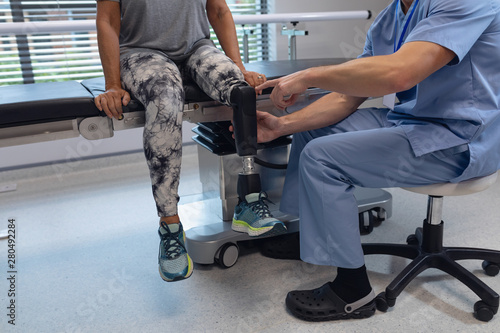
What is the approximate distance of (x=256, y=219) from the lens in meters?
1.49

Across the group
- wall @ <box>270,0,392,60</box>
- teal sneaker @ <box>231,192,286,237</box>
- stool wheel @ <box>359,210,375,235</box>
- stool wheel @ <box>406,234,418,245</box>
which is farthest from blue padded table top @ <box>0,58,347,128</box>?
wall @ <box>270,0,392,60</box>

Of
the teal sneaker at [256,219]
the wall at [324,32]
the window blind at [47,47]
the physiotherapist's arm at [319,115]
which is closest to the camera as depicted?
the teal sneaker at [256,219]

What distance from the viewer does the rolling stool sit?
1.39 metres

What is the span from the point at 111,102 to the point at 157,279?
66 centimetres

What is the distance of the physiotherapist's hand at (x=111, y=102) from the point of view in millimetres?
1438

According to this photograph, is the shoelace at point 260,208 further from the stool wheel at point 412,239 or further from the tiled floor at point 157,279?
the stool wheel at point 412,239

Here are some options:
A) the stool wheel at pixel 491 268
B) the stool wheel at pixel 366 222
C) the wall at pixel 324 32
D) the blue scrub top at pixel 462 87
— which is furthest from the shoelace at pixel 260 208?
the wall at pixel 324 32

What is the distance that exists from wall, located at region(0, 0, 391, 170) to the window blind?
44cm

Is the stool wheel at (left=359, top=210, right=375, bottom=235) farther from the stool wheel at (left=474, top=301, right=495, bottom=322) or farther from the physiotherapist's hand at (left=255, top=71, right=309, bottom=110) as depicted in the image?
the physiotherapist's hand at (left=255, top=71, right=309, bottom=110)

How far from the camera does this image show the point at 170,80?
4.83 feet

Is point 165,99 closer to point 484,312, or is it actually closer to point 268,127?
point 268,127

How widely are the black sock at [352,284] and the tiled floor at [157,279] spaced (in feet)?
0.26

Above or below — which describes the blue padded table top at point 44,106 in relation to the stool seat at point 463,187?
above

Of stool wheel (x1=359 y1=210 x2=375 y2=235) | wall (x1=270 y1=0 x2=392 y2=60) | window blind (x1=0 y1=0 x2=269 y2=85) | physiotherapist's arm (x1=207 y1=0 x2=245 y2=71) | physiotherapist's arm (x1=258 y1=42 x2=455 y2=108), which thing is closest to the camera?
physiotherapist's arm (x1=258 y1=42 x2=455 y2=108)
